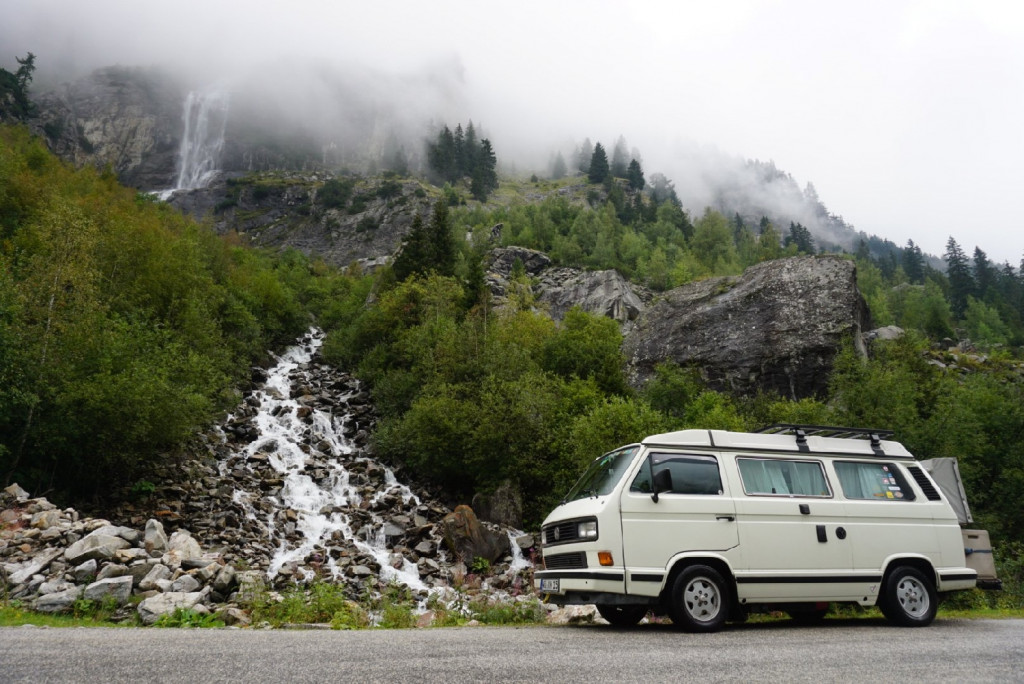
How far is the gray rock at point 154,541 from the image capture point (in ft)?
45.7

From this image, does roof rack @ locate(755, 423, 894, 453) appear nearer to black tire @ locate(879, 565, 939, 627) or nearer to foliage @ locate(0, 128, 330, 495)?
black tire @ locate(879, 565, 939, 627)

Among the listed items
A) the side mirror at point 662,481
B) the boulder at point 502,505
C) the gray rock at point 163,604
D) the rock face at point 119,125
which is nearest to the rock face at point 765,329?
the boulder at point 502,505

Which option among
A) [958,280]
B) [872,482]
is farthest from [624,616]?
[958,280]

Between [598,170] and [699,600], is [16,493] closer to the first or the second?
[699,600]

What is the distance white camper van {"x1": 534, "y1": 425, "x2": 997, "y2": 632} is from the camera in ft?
25.9

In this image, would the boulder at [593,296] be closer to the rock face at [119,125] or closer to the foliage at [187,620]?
the foliage at [187,620]

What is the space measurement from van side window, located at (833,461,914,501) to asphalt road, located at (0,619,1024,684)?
217 centimetres

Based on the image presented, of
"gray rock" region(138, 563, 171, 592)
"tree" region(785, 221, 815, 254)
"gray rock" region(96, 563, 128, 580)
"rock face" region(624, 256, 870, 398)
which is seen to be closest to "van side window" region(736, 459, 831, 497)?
"gray rock" region(138, 563, 171, 592)

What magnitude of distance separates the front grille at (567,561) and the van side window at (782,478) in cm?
281

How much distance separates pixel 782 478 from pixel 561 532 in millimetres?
3701

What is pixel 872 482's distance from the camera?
371 inches

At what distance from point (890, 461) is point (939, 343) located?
71215 millimetres

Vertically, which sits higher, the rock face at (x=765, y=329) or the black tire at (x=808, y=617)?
the rock face at (x=765, y=329)

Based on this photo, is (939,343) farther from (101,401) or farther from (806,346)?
(101,401)
